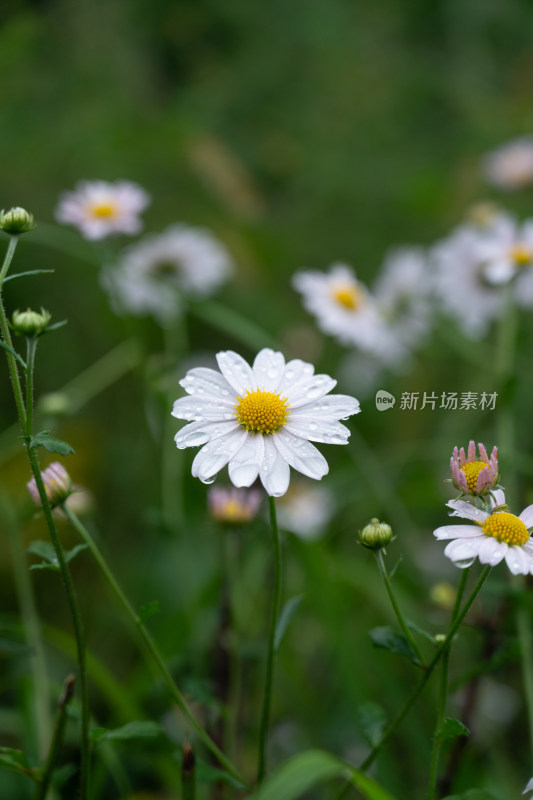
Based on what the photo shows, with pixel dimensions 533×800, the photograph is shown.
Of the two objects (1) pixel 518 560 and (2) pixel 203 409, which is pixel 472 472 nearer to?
(1) pixel 518 560

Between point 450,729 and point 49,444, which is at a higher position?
point 49,444

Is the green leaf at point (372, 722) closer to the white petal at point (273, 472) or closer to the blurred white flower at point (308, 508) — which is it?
the white petal at point (273, 472)

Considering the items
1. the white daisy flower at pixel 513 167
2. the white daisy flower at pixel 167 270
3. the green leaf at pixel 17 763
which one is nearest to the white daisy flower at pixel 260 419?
the green leaf at pixel 17 763

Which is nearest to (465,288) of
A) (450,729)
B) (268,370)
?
(268,370)

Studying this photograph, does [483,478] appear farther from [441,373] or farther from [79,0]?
[79,0]

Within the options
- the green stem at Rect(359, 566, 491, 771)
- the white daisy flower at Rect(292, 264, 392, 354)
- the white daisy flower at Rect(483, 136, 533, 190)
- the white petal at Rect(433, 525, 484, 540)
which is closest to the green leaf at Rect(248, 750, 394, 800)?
the green stem at Rect(359, 566, 491, 771)

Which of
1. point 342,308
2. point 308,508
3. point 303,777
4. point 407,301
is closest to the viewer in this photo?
point 303,777

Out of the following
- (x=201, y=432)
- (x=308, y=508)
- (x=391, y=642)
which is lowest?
(x=391, y=642)
